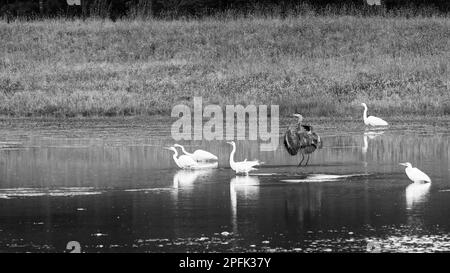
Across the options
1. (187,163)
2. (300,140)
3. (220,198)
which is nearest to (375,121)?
(300,140)

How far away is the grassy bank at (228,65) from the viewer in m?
33.1

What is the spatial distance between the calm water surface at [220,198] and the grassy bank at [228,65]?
8852mm

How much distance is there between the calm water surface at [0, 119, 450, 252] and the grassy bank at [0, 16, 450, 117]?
8.85 m

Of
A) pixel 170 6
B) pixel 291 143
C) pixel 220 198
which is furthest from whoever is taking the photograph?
pixel 170 6

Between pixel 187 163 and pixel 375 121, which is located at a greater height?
pixel 375 121

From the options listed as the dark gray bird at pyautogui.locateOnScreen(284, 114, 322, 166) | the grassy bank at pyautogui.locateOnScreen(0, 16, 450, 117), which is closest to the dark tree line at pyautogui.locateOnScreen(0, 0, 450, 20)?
the grassy bank at pyautogui.locateOnScreen(0, 16, 450, 117)

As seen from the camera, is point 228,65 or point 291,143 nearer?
point 291,143

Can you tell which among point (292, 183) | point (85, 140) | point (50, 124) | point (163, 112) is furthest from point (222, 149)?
point (163, 112)

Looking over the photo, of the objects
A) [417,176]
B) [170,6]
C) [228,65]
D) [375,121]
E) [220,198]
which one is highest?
[170,6]

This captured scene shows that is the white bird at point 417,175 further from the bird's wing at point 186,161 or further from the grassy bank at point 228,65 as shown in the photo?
the grassy bank at point 228,65

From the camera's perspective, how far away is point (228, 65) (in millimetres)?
39469

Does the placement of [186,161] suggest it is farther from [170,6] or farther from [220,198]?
[170,6]

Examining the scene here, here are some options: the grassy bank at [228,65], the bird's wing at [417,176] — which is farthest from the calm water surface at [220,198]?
the grassy bank at [228,65]

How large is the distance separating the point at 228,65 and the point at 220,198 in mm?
24948
